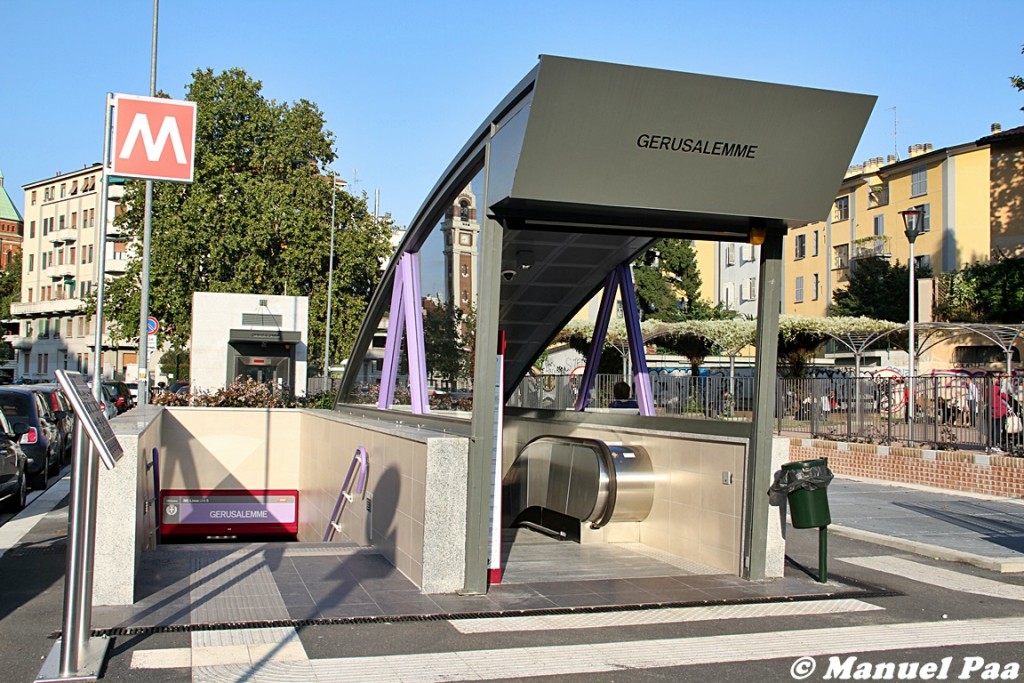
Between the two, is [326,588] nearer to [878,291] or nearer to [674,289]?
[878,291]

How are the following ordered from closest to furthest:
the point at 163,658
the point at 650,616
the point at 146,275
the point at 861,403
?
the point at 163,658
the point at 650,616
the point at 861,403
the point at 146,275

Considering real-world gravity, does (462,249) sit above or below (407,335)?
above

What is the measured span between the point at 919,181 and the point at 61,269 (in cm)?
7522

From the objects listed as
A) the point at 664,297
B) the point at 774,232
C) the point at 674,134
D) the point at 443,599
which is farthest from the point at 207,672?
the point at 664,297

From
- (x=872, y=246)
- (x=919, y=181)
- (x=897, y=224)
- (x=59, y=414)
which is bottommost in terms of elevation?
(x=59, y=414)

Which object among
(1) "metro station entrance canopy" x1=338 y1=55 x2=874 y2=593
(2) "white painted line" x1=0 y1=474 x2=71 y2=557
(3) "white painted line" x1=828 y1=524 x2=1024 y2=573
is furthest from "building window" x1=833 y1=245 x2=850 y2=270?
(1) "metro station entrance canopy" x1=338 y1=55 x2=874 y2=593

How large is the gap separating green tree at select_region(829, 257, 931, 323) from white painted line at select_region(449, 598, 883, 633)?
46637mm

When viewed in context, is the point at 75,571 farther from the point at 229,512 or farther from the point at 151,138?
the point at 229,512

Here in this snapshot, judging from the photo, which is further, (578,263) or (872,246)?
(872,246)

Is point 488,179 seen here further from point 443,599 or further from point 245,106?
point 245,106

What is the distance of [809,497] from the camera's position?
8.86m

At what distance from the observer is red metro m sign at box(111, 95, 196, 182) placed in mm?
13763

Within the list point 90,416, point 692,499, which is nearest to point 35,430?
point 692,499

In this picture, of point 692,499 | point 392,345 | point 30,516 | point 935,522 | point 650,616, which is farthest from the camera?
point 30,516
